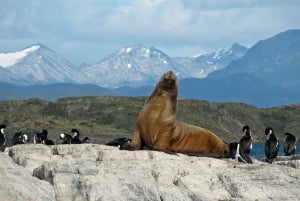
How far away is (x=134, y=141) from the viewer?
22.8m

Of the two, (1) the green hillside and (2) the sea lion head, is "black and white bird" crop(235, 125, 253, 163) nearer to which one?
(2) the sea lion head

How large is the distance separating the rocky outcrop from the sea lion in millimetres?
1868

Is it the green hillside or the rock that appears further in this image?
the green hillside

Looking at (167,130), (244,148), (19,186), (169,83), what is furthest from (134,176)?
(244,148)

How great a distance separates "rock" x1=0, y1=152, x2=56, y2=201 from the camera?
16.1 metres

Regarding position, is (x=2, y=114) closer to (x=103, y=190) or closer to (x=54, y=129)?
(x=54, y=129)

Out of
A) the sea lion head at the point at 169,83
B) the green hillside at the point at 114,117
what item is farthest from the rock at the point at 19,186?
the green hillside at the point at 114,117

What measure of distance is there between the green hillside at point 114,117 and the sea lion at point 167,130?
445ft

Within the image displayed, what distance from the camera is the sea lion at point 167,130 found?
2261 centimetres

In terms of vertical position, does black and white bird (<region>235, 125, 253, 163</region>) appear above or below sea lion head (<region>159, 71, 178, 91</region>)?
below

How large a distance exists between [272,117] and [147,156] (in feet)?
587

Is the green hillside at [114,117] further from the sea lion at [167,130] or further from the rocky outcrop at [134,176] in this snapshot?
the rocky outcrop at [134,176]

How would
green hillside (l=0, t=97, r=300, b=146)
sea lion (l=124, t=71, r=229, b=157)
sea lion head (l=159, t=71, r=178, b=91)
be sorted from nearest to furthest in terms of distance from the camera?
sea lion (l=124, t=71, r=229, b=157), sea lion head (l=159, t=71, r=178, b=91), green hillside (l=0, t=97, r=300, b=146)

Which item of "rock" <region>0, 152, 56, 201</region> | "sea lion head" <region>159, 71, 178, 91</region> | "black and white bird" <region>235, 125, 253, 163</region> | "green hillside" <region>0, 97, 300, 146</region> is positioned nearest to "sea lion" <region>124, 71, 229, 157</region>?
"sea lion head" <region>159, 71, 178, 91</region>
